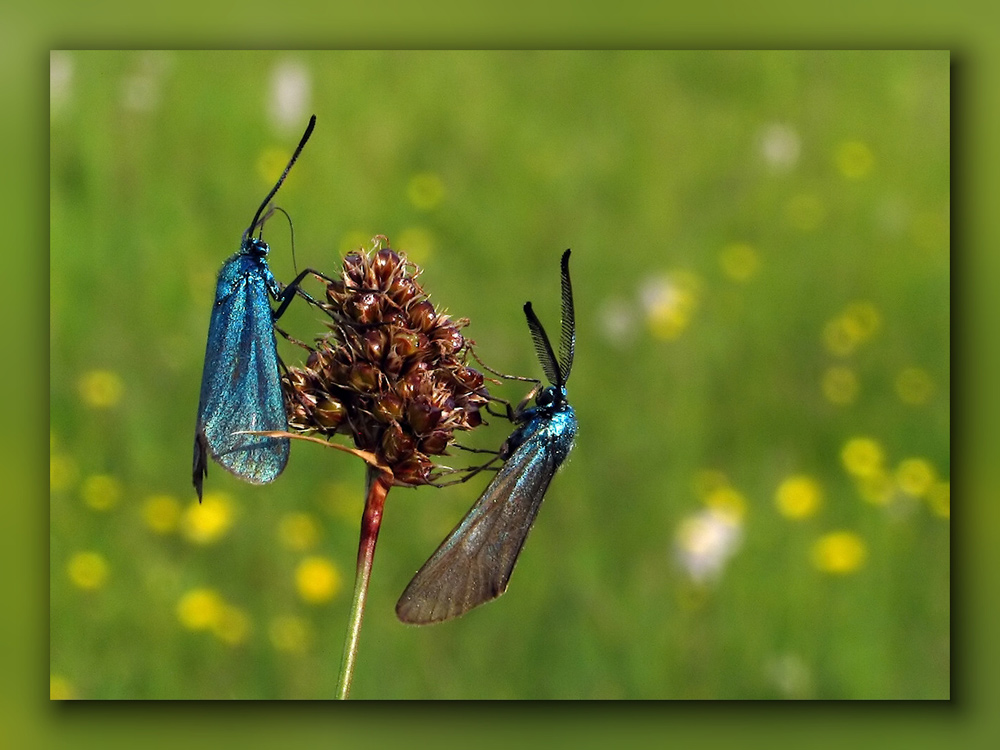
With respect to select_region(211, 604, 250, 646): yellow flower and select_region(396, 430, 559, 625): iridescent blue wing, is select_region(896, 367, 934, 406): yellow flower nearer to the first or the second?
select_region(396, 430, 559, 625): iridescent blue wing

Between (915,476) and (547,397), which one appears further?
(915,476)

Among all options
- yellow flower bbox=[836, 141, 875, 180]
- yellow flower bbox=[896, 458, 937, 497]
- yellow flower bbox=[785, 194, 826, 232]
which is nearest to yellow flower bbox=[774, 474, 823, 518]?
yellow flower bbox=[896, 458, 937, 497]

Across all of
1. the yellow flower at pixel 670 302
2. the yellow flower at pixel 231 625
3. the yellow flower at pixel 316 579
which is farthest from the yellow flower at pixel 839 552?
the yellow flower at pixel 231 625

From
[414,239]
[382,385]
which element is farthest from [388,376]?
[414,239]

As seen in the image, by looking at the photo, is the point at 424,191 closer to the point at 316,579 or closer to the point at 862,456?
the point at 316,579

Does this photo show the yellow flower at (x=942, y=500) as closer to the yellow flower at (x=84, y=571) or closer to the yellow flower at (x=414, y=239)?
the yellow flower at (x=414, y=239)

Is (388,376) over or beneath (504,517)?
over
